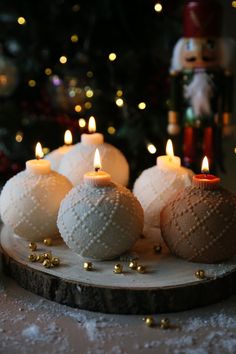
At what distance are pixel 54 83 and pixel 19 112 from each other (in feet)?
0.68

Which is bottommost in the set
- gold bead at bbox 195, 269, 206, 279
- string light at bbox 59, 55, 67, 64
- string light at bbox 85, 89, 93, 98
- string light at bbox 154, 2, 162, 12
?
gold bead at bbox 195, 269, 206, 279

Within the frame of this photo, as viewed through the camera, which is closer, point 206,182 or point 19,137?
point 206,182

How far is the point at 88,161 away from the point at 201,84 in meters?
0.77

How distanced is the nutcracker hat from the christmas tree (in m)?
0.21

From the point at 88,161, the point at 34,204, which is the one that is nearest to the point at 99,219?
the point at 34,204

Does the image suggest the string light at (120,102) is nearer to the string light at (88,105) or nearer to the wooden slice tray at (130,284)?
the string light at (88,105)

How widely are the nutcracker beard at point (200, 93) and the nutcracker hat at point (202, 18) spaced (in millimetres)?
148

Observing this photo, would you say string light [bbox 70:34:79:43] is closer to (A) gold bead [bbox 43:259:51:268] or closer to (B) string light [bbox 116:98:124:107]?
(B) string light [bbox 116:98:124:107]

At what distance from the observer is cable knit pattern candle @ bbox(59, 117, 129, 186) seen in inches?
62.9

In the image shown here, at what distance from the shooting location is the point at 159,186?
1.46 meters

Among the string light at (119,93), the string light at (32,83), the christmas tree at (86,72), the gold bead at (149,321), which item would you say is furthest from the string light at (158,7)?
the gold bead at (149,321)

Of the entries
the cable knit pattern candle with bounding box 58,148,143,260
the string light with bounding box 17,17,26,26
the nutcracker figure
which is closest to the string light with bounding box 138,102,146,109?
the nutcracker figure

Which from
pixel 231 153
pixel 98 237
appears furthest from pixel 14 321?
pixel 231 153

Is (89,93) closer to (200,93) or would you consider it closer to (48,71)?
(48,71)
